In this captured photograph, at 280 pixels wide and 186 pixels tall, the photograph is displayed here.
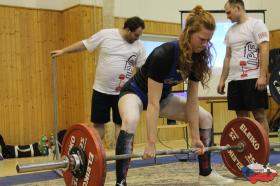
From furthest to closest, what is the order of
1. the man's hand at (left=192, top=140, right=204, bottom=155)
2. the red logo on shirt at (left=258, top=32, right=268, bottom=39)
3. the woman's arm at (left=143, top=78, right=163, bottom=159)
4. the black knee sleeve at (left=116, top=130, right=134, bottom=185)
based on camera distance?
1. the red logo on shirt at (left=258, top=32, right=268, bottom=39)
2. the man's hand at (left=192, top=140, right=204, bottom=155)
3. the black knee sleeve at (left=116, top=130, right=134, bottom=185)
4. the woman's arm at (left=143, top=78, right=163, bottom=159)

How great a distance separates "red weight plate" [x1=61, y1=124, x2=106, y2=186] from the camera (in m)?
2.12

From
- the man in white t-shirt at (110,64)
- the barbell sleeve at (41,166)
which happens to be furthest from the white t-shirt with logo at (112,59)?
the barbell sleeve at (41,166)

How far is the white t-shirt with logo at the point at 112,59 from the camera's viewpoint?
3479 mm

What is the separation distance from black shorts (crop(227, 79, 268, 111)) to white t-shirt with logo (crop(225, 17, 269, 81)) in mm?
56

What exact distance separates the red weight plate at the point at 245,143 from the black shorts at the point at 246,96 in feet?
1.26

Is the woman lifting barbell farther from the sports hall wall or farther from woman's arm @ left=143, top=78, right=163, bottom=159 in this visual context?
the sports hall wall

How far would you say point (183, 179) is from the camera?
3145mm

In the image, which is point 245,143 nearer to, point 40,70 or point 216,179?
point 216,179

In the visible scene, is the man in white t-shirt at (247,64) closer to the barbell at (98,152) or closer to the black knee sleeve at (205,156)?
the barbell at (98,152)

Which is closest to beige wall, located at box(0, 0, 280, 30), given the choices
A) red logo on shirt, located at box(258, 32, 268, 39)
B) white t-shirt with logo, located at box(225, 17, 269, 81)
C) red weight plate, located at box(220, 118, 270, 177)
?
white t-shirt with logo, located at box(225, 17, 269, 81)

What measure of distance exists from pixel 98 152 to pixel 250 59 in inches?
70.3

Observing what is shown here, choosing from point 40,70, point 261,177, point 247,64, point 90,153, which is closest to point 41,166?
point 90,153

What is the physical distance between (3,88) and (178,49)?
4.06m

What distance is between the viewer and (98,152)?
214 centimetres
